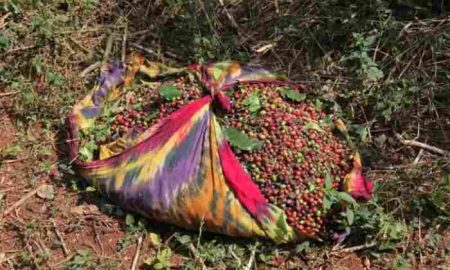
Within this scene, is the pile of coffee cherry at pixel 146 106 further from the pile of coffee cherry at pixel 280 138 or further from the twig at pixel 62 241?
the twig at pixel 62 241

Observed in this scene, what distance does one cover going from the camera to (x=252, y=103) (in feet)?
10.8

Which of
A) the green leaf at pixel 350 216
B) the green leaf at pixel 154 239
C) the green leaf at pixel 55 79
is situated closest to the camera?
the green leaf at pixel 350 216

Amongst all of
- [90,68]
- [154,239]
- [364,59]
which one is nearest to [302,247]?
[154,239]

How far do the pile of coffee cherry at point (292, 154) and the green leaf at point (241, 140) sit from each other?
28mm

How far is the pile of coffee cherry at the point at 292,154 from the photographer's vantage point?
3.06m

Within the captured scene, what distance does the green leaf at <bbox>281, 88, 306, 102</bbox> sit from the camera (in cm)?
339

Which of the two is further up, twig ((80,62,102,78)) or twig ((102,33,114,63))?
twig ((102,33,114,63))

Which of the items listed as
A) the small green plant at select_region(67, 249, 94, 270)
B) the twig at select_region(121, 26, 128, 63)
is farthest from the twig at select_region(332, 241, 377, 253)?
the twig at select_region(121, 26, 128, 63)

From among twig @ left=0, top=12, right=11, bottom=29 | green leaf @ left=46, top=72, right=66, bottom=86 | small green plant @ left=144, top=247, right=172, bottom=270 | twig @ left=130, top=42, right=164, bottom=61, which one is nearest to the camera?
small green plant @ left=144, top=247, right=172, bottom=270

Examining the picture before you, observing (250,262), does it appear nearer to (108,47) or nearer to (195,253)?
(195,253)

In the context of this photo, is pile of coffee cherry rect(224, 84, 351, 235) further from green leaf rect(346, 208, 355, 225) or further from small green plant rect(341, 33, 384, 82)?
small green plant rect(341, 33, 384, 82)

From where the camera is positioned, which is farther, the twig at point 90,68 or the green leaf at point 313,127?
the twig at point 90,68

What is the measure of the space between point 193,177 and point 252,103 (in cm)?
52

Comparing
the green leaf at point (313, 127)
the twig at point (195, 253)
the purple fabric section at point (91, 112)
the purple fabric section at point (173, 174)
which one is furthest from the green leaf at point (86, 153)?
the green leaf at point (313, 127)
